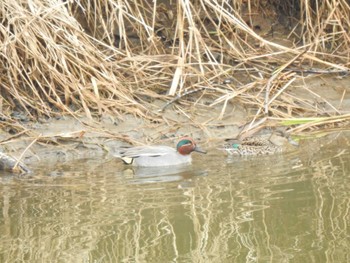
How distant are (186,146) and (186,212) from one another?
210 centimetres

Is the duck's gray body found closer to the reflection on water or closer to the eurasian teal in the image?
the eurasian teal

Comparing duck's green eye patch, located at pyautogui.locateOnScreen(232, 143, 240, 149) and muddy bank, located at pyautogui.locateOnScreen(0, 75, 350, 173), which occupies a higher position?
muddy bank, located at pyautogui.locateOnScreen(0, 75, 350, 173)

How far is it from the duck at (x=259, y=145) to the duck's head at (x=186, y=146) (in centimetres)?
34

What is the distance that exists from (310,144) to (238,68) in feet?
5.53

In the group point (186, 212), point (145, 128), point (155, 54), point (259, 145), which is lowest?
point (186, 212)

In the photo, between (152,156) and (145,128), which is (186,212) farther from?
(145,128)

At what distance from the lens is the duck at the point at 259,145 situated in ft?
30.7

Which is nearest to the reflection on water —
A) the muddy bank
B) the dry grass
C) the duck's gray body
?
the duck's gray body

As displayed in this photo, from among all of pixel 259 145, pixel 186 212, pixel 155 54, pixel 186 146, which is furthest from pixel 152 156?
pixel 155 54

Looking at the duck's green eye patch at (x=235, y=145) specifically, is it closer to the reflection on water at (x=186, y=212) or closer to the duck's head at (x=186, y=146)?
the reflection on water at (x=186, y=212)

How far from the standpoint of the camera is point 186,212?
7133 millimetres

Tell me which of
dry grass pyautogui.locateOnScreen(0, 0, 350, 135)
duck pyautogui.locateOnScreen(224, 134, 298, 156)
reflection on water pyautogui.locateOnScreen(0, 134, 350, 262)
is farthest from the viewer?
dry grass pyautogui.locateOnScreen(0, 0, 350, 135)

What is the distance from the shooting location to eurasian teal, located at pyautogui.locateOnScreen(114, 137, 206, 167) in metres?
9.08

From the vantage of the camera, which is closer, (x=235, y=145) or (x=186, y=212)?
(x=186, y=212)
